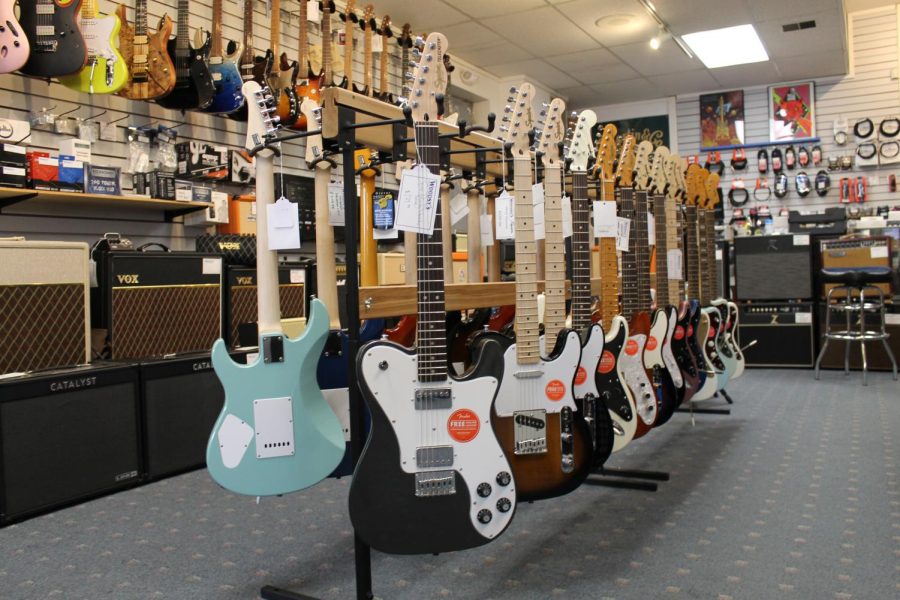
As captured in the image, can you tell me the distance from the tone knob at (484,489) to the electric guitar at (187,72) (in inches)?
111

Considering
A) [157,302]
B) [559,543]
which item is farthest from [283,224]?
[157,302]

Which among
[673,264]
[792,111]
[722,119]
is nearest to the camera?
[673,264]

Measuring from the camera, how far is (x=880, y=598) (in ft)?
5.90

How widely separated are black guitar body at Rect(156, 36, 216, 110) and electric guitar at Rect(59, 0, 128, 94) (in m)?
0.31

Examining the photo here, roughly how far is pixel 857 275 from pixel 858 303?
0.35 m

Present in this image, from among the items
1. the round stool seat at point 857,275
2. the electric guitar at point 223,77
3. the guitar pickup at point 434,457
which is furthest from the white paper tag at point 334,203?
the round stool seat at point 857,275

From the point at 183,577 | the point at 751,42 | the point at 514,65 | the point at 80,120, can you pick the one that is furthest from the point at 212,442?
the point at 751,42

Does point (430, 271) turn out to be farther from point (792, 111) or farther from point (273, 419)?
point (792, 111)

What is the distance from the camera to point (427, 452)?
162cm

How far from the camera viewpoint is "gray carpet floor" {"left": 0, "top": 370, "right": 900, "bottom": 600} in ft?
6.28

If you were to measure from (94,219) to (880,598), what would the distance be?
3.73m

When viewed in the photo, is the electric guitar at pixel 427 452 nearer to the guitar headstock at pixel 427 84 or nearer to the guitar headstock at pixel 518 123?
the guitar headstock at pixel 427 84

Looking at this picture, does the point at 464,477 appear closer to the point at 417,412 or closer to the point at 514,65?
the point at 417,412

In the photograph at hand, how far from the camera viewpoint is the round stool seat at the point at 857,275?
5301 millimetres
